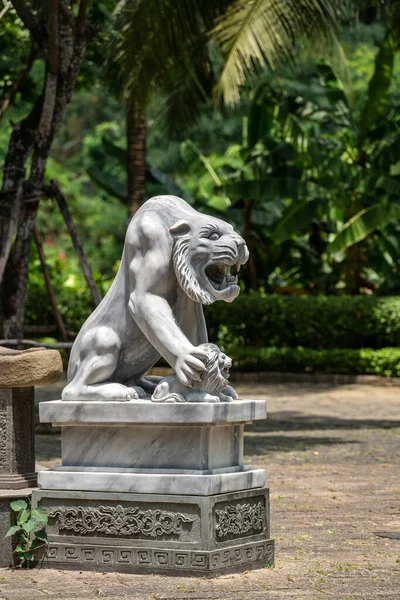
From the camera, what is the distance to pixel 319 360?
19.8 meters

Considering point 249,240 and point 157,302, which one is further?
point 249,240

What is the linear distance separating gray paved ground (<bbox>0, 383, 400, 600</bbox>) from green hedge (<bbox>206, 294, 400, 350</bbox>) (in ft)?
16.1

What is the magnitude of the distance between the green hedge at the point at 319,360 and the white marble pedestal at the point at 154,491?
533 inches

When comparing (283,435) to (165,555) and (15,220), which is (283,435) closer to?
(15,220)

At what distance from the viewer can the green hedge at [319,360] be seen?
1933 cm

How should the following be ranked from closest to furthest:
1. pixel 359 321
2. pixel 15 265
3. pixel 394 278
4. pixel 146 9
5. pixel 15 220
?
1. pixel 15 220
2. pixel 15 265
3. pixel 146 9
4. pixel 359 321
5. pixel 394 278

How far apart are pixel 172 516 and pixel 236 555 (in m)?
0.43

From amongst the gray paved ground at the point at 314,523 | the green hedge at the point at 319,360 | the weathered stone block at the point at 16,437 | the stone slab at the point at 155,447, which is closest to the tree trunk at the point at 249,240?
the green hedge at the point at 319,360

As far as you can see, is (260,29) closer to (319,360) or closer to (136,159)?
(136,159)

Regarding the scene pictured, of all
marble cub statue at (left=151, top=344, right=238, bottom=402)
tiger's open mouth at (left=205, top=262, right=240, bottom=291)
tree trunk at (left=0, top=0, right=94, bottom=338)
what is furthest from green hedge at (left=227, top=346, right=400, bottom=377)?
marble cub statue at (left=151, top=344, right=238, bottom=402)

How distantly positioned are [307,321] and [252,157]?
354 centimetres

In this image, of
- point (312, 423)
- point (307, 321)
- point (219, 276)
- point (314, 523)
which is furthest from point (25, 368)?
point (307, 321)

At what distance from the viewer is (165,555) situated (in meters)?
5.64

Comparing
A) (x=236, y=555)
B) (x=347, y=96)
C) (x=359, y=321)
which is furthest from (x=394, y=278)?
(x=236, y=555)
